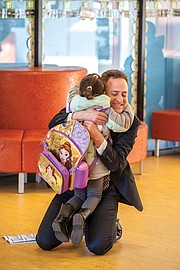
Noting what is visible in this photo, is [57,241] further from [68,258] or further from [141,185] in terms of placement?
[141,185]

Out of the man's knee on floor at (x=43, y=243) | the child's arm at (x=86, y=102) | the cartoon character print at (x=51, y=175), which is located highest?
the child's arm at (x=86, y=102)

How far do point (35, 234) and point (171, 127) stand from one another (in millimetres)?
3147

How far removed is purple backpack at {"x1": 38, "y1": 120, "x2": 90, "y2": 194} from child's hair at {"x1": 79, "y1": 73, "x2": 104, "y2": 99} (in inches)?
7.2

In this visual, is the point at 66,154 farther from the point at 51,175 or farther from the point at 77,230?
the point at 77,230

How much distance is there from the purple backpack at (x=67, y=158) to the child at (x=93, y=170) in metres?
0.11

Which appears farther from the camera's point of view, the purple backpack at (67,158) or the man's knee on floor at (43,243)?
the man's knee on floor at (43,243)

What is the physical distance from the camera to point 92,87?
462 cm

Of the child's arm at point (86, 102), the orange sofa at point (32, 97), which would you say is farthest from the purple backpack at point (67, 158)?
the orange sofa at point (32, 97)

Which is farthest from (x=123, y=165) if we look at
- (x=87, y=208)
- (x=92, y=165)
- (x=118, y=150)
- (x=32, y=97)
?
(x=32, y=97)

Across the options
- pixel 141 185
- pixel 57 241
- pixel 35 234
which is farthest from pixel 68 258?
pixel 141 185

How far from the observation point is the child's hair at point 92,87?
4621 mm

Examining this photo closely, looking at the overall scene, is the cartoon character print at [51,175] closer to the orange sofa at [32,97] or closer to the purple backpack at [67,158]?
the purple backpack at [67,158]

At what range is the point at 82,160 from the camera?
15.1ft

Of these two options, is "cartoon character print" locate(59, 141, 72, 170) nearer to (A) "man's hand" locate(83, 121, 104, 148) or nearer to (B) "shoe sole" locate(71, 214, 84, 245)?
(A) "man's hand" locate(83, 121, 104, 148)
